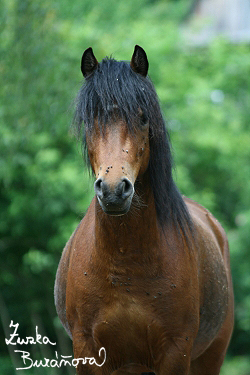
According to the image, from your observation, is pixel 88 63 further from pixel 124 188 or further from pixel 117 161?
pixel 124 188

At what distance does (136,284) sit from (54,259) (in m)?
8.94

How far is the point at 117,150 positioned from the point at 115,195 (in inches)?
12.7

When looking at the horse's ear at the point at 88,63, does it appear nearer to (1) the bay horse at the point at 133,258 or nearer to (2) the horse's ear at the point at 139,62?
(1) the bay horse at the point at 133,258

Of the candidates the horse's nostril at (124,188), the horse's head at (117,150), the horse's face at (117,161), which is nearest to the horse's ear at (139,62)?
the horse's head at (117,150)

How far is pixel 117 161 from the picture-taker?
2.80 metres

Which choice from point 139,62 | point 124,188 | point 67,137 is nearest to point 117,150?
point 124,188

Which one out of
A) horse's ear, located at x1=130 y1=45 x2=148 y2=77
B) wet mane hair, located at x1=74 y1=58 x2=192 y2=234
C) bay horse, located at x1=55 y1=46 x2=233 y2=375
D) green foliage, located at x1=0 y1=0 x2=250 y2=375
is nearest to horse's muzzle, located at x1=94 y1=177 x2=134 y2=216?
bay horse, located at x1=55 y1=46 x2=233 y2=375

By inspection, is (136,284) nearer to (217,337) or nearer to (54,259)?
(217,337)

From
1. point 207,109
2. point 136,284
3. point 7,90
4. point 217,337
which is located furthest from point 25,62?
point 136,284

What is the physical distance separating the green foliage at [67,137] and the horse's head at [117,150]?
189 inches

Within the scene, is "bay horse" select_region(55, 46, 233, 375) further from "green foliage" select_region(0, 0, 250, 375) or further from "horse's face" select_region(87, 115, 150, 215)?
"green foliage" select_region(0, 0, 250, 375)

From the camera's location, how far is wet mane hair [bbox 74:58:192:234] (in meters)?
3.00

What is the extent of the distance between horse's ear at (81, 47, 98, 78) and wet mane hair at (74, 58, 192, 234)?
35 millimetres

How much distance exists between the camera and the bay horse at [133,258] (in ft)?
9.95
